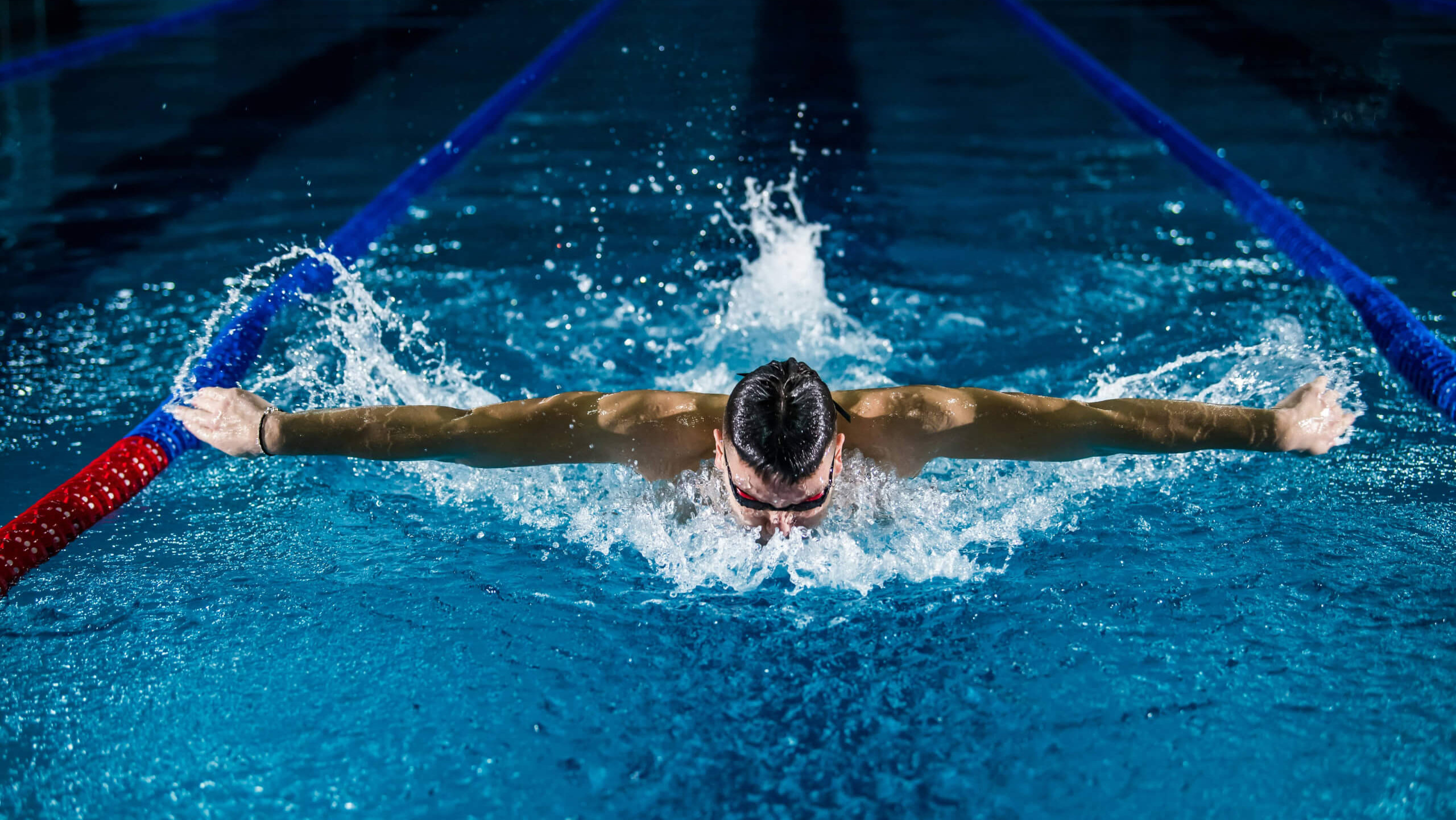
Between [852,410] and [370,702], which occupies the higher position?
[852,410]

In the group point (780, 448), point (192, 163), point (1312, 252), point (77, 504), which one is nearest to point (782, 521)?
point (780, 448)

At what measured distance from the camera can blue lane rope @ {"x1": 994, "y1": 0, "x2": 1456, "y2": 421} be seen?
9.37 ft

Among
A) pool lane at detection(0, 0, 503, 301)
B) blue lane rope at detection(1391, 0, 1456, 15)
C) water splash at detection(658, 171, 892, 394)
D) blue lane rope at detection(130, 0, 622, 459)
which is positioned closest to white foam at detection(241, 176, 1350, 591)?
water splash at detection(658, 171, 892, 394)

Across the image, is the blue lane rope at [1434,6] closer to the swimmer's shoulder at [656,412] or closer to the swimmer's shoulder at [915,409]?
the swimmer's shoulder at [915,409]

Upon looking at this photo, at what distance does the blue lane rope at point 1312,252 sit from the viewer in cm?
286

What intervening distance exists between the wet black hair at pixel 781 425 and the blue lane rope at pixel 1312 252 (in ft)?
5.67

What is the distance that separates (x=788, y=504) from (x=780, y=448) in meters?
0.12

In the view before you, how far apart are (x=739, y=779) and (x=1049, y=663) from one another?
580mm

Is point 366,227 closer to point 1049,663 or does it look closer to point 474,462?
point 474,462

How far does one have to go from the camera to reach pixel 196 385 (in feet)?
9.69

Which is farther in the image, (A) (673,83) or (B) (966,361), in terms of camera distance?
(A) (673,83)

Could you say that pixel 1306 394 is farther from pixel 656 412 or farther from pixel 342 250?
pixel 342 250

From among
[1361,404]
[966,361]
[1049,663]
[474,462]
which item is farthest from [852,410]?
[1361,404]

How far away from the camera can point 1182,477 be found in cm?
249
